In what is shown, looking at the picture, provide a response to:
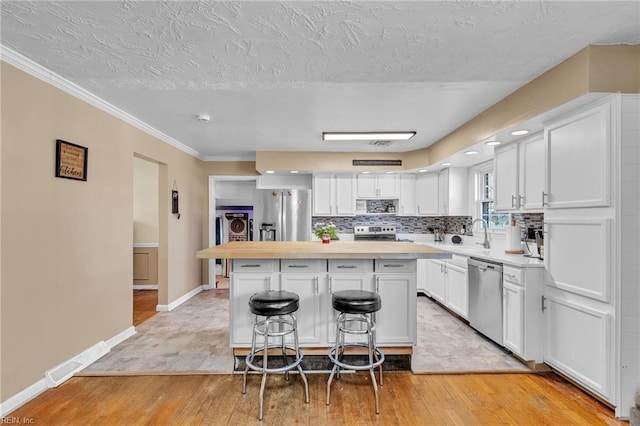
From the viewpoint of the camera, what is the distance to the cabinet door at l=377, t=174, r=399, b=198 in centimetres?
568

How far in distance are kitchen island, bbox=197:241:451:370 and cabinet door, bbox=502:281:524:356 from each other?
2.86 ft

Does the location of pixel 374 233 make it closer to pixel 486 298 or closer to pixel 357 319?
pixel 486 298

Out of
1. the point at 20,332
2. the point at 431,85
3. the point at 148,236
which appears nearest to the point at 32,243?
the point at 20,332

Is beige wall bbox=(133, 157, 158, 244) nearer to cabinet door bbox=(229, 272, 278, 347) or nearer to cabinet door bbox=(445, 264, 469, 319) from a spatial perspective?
cabinet door bbox=(229, 272, 278, 347)

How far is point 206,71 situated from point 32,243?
1745 millimetres

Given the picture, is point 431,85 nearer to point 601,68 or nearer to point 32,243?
point 601,68

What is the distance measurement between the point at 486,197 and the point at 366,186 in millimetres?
1890

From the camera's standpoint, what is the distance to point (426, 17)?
1.68m

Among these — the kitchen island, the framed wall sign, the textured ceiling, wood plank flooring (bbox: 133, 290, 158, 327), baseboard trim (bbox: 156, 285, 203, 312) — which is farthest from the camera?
baseboard trim (bbox: 156, 285, 203, 312)

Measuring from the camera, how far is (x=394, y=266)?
278cm

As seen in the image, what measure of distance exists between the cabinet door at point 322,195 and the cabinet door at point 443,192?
1800 mm

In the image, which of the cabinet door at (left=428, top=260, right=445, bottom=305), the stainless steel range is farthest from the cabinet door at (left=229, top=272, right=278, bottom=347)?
the stainless steel range

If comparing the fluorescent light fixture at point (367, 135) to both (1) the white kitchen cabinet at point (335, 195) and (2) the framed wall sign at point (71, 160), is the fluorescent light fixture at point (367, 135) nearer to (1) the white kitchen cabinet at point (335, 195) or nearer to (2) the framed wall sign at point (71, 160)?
(1) the white kitchen cabinet at point (335, 195)

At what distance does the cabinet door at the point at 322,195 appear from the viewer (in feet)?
18.6
